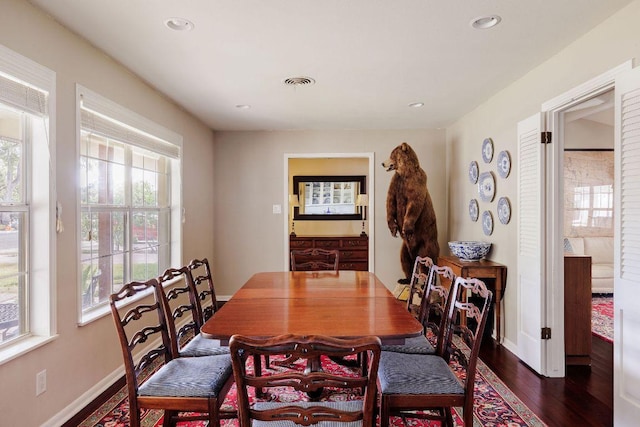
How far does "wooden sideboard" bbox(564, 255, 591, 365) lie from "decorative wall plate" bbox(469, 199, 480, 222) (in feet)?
3.94

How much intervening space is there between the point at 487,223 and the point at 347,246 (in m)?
2.28

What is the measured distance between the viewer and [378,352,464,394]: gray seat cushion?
67.9 inches

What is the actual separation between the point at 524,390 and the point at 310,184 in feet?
15.2

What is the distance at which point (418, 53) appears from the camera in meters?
2.69

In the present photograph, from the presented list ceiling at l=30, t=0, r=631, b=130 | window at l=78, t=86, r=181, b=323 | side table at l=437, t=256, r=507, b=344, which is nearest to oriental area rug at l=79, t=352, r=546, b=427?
window at l=78, t=86, r=181, b=323

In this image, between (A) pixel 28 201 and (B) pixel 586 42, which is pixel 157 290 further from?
(B) pixel 586 42

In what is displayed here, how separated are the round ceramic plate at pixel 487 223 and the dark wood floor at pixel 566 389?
1137mm

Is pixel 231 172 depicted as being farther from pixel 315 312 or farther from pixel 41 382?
pixel 315 312

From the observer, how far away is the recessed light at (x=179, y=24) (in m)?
2.20

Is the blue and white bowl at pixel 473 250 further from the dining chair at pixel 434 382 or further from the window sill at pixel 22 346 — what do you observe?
the window sill at pixel 22 346

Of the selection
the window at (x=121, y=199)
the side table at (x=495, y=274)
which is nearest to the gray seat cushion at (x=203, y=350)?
Result: the window at (x=121, y=199)

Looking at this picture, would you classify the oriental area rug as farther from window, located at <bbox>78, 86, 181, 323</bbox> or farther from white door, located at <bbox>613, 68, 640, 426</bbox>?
window, located at <bbox>78, 86, 181, 323</bbox>

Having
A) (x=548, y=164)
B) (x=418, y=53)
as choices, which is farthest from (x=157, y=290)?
(x=548, y=164)

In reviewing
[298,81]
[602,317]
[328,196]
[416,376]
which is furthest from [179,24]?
[602,317]
